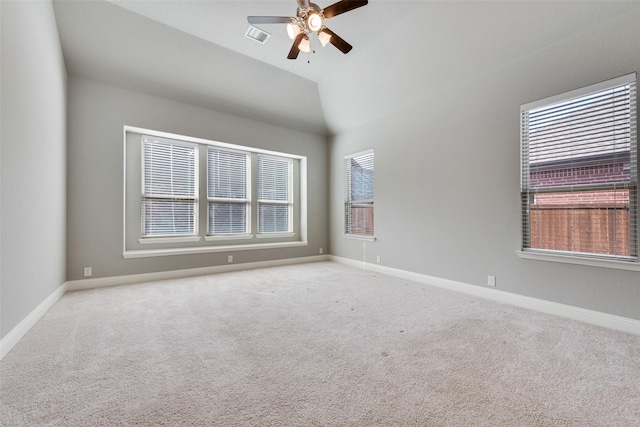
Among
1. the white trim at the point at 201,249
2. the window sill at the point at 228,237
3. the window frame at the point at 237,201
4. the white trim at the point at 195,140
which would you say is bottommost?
the white trim at the point at 201,249

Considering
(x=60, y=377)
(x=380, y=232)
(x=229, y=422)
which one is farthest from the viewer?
(x=380, y=232)

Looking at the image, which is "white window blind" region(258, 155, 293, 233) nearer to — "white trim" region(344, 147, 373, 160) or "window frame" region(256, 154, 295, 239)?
"window frame" region(256, 154, 295, 239)

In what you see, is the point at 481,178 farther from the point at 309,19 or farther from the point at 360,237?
the point at 309,19

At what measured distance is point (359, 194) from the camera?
5520 mm

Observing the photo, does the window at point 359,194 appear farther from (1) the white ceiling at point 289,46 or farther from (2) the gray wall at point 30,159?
(2) the gray wall at point 30,159

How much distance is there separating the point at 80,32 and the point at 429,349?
17.3 feet

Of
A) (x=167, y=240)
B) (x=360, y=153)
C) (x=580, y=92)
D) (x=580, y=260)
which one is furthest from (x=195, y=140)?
(x=580, y=260)

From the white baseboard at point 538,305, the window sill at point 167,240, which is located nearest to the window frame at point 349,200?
the white baseboard at point 538,305

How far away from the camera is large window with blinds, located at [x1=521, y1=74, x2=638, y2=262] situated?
247 centimetres

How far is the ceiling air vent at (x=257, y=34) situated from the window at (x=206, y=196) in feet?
6.45

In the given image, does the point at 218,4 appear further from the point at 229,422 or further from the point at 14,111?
the point at 229,422

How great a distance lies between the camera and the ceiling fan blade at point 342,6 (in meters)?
2.47

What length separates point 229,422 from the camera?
1335mm

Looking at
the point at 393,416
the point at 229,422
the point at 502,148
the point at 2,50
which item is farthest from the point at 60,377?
the point at 502,148
